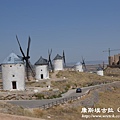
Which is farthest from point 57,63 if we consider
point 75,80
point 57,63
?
point 75,80

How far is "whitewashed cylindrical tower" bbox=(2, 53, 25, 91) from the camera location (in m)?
33.1

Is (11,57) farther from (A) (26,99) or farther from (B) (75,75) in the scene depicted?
(B) (75,75)

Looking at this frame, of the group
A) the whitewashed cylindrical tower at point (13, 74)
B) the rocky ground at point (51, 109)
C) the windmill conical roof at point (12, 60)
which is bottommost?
the rocky ground at point (51, 109)

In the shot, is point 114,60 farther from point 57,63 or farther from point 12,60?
point 12,60

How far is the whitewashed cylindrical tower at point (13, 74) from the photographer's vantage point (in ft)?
108

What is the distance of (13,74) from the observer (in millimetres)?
33062

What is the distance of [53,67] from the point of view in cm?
5988

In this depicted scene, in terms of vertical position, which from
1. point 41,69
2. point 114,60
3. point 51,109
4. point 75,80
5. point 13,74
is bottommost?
point 51,109

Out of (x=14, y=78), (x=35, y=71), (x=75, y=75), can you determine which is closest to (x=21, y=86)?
(x=14, y=78)

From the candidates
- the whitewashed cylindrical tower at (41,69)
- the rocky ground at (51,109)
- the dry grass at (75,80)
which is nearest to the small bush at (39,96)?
the rocky ground at (51,109)

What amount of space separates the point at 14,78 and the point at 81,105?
31.2ft

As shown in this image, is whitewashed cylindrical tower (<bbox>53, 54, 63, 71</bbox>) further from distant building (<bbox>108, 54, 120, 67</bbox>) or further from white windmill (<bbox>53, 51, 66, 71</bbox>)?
distant building (<bbox>108, 54, 120, 67</bbox>)

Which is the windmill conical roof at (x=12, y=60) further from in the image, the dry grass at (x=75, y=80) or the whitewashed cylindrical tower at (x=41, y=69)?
the whitewashed cylindrical tower at (x=41, y=69)

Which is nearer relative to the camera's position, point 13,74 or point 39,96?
point 39,96
